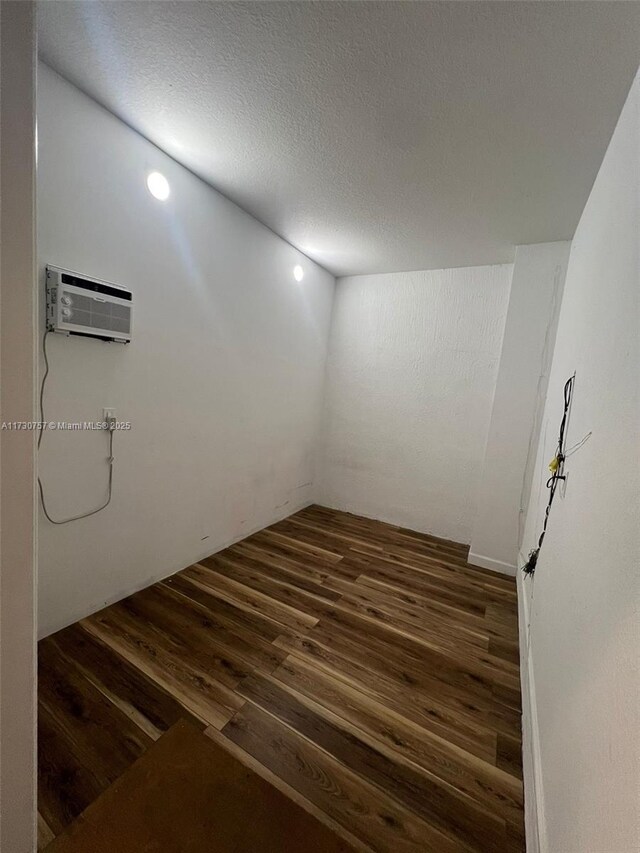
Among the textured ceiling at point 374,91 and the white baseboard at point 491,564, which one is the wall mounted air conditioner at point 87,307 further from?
the white baseboard at point 491,564

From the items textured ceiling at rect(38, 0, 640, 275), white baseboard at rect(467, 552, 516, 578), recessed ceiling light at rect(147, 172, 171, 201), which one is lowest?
white baseboard at rect(467, 552, 516, 578)

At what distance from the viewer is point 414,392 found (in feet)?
11.6

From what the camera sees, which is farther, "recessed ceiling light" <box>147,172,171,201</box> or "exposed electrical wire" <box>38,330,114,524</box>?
"recessed ceiling light" <box>147,172,171,201</box>

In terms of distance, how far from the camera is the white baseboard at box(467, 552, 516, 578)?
2.84m

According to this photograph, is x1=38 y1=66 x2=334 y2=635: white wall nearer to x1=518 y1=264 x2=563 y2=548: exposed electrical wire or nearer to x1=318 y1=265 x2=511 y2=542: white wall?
x1=318 y1=265 x2=511 y2=542: white wall

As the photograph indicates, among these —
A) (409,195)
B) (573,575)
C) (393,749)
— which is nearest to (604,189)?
(409,195)

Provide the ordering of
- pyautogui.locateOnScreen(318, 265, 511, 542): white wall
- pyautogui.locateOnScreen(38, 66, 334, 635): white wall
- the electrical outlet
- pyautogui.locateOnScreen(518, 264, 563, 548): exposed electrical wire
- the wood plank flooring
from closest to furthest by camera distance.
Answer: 1. the wood plank flooring
2. pyautogui.locateOnScreen(38, 66, 334, 635): white wall
3. the electrical outlet
4. pyautogui.locateOnScreen(518, 264, 563, 548): exposed electrical wire
5. pyautogui.locateOnScreen(318, 265, 511, 542): white wall

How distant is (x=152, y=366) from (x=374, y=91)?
6.02 feet

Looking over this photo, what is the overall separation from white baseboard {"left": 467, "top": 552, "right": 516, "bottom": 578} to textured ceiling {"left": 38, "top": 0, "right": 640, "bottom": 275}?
2.70m

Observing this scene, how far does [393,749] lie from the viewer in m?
1.34

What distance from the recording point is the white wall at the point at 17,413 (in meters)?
0.77

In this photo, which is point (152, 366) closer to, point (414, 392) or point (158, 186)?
point (158, 186)

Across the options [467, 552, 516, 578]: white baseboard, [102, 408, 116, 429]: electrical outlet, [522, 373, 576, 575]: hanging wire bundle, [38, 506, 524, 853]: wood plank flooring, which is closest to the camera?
[38, 506, 524, 853]: wood plank flooring

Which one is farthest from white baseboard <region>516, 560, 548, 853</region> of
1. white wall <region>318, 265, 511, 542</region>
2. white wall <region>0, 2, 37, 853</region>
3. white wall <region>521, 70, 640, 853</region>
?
white wall <region>318, 265, 511, 542</region>
